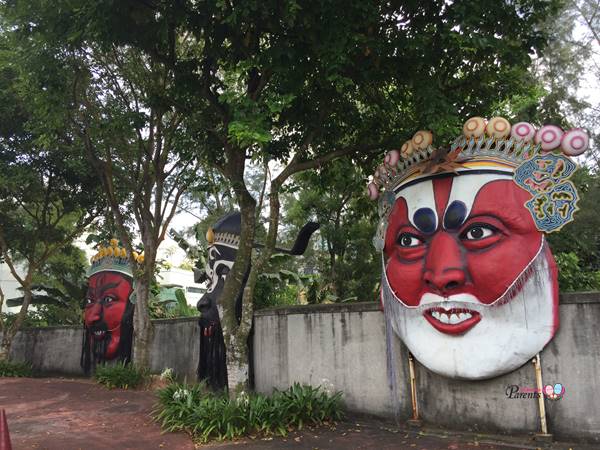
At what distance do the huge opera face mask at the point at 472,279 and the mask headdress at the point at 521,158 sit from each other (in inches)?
5.7

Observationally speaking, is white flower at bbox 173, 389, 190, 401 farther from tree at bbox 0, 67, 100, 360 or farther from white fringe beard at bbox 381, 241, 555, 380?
tree at bbox 0, 67, 100, 360

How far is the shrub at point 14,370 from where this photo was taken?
15.7 metres

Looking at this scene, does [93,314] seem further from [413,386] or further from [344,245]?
[413,386]

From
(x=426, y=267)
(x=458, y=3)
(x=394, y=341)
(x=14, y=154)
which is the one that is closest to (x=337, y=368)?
(x=394, y=341)

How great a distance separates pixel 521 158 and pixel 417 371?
3570mm

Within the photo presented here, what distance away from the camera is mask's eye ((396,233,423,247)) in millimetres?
8091

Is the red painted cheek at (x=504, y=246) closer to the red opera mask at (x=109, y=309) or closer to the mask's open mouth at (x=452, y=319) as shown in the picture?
the mask's open mouth at (x=452, y=319)

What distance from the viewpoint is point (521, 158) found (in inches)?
288

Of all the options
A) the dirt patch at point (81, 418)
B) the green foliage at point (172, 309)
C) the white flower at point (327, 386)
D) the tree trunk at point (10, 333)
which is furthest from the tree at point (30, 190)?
the white flower at point (327, 386)

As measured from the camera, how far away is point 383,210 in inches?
347

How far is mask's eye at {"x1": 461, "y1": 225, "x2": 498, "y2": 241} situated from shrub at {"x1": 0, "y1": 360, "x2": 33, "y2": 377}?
47.7 ft

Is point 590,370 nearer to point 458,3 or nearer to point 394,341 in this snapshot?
point 394,341

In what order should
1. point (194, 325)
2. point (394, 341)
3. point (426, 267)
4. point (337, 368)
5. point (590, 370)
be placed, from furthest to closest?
point (194, 325) < point (337, 368) < point (394, 341) < point (426, 267) < point (590, 370)

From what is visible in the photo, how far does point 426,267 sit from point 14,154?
1276 centimetres
